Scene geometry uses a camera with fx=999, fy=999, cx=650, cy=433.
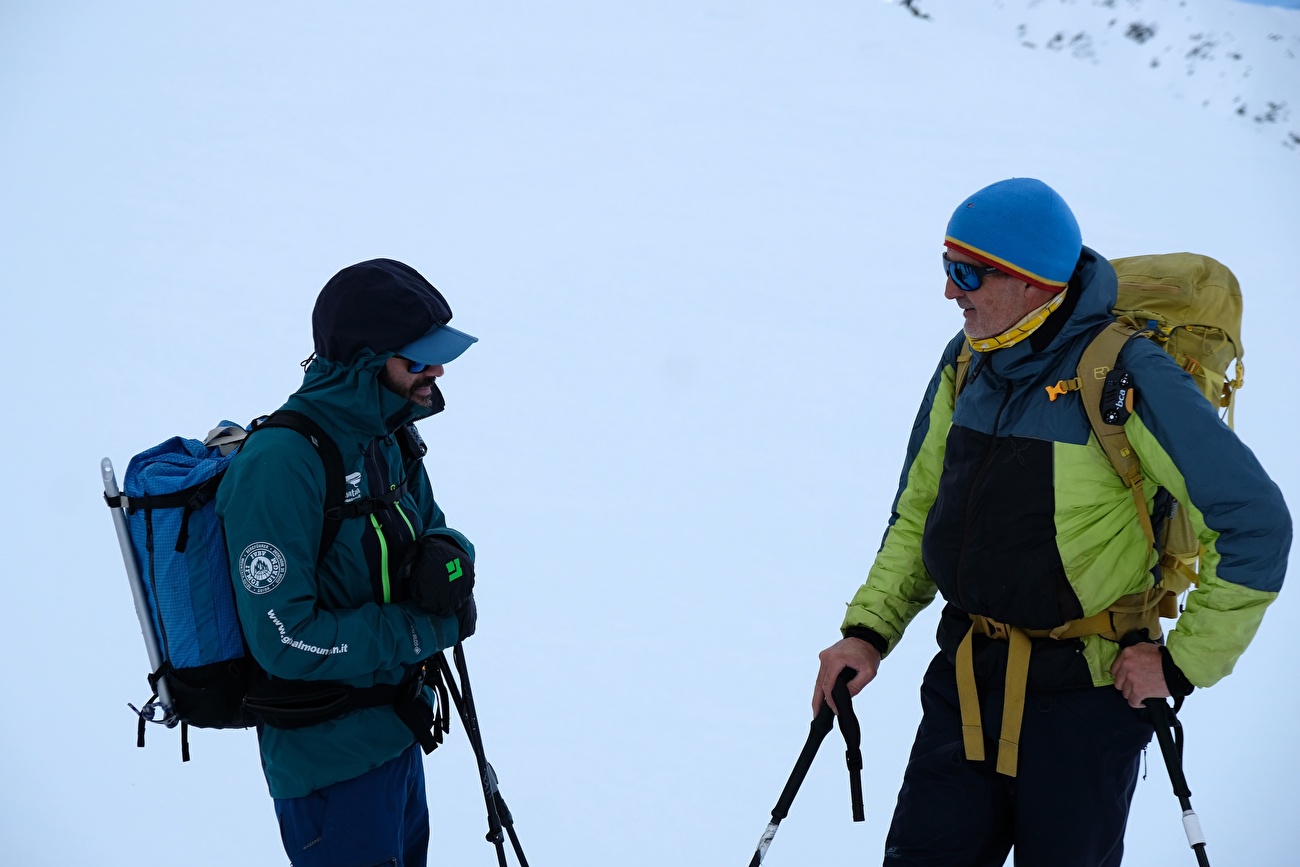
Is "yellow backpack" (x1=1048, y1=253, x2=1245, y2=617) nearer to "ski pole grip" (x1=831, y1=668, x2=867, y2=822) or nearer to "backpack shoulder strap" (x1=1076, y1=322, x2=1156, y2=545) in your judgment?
"backpack shoulder strap" (x1=1076, y1=322, x2=1156, y2=545)

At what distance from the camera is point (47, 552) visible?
4.94 m

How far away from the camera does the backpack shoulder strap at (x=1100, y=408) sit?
1.91 metres

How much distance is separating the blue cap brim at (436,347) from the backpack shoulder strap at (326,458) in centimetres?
23

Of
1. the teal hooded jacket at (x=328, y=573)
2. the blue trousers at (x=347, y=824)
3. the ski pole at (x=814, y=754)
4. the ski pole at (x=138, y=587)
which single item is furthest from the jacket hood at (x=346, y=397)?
the ski pole at (x=814, y=754)

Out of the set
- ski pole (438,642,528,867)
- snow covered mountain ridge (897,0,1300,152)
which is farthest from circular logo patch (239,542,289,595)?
snow covered mountain ridge (897,0,1300,152)

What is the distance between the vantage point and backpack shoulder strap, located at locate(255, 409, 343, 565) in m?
1.97

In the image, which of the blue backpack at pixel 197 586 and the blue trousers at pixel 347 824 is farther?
the blue trousers at pixel 347 824

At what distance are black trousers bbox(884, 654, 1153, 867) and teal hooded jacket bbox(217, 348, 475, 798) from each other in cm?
111

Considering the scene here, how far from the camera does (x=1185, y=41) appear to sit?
10.2 m

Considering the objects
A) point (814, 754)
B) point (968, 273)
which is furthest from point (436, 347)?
point (814, 754)

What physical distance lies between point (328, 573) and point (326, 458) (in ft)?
0.84

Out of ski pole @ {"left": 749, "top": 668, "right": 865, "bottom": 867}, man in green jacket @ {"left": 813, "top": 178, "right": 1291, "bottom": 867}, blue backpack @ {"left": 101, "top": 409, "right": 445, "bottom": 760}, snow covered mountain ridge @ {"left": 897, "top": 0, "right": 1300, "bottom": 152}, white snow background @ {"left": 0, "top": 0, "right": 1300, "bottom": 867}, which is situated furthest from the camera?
snow covered mountain ridge @ {"left": 897, "top": 0, "right": 1300, "bottom": 152}

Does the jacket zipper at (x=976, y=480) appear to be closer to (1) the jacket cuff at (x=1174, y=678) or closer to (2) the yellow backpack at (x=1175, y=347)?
(2) the yellow backpack at (x=1175, y=347)

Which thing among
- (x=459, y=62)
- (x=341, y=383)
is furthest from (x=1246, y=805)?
(x=459, y=62)
